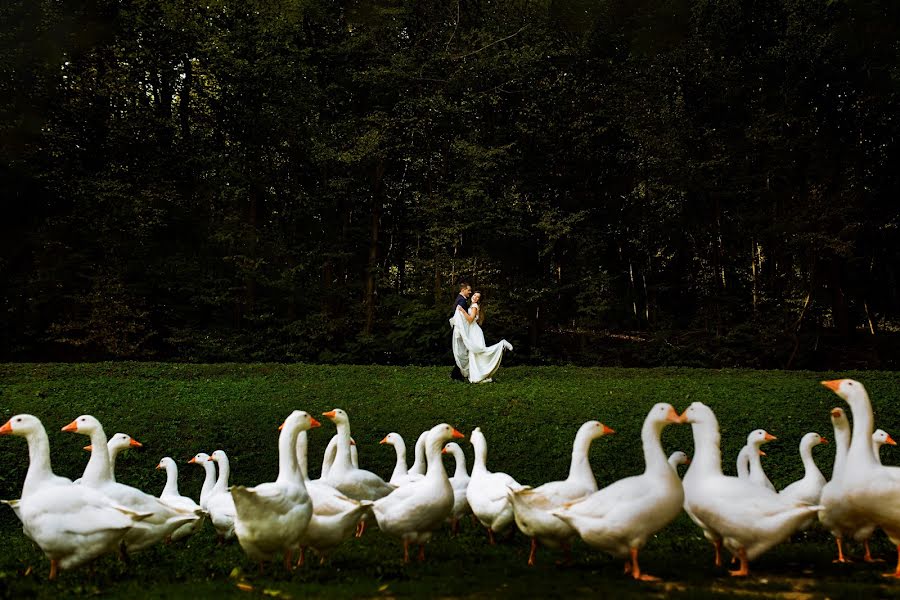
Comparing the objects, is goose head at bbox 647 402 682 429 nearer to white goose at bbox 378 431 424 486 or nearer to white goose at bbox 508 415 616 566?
white goose at bbox 508 415 616 566

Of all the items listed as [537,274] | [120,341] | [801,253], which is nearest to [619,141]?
[537,274]

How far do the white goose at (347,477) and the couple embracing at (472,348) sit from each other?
8.96 m

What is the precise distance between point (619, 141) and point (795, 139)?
6449mm

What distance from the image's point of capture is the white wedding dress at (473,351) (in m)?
17.4

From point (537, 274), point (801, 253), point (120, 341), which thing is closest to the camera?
point (120, 341)

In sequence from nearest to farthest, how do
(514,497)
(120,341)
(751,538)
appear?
(751,538), (514,497), (120,341)

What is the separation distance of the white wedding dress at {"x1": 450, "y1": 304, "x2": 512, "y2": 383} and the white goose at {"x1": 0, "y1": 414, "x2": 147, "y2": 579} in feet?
37.8

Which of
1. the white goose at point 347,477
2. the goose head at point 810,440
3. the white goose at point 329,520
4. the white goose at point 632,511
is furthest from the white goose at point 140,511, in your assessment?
the goose head at point 810,440

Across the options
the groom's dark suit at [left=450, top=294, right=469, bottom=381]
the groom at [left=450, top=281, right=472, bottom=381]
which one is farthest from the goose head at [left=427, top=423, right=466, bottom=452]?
the groom's dark suit at [left=450, top=294, right=469, bottom=381]

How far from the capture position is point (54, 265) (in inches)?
943

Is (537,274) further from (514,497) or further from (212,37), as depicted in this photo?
(514,497)

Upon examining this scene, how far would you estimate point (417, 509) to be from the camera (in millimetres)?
6820

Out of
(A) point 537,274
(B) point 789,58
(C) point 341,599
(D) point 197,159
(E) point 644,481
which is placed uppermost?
(B) point 789,58

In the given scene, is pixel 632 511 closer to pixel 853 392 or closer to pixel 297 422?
pixel 853 392
